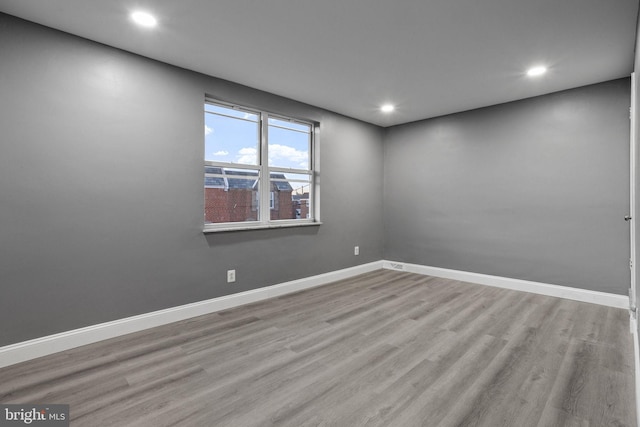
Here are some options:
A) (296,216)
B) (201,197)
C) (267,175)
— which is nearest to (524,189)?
(296,216)

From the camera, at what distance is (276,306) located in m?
3.40

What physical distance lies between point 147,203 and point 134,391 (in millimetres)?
1547

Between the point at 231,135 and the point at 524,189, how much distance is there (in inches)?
143

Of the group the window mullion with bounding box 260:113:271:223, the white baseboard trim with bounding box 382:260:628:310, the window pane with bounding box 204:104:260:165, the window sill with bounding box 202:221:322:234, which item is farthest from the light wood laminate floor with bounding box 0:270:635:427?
the window pane with bounding box 204:104:260:165

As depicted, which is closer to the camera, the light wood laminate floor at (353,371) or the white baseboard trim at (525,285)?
the light wood laminate floor at (353,371)

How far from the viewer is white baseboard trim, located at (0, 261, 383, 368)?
2.22 m

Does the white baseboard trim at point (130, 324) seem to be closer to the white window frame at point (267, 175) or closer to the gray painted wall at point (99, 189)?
the gray painted wall at point (99, 189)

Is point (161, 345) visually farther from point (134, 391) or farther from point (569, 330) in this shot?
point (569, 330)

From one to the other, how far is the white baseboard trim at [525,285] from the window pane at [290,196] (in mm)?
1981

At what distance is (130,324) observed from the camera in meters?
2.69

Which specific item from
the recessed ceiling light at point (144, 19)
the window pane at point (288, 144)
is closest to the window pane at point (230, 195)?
the window pane at point (288, 144)

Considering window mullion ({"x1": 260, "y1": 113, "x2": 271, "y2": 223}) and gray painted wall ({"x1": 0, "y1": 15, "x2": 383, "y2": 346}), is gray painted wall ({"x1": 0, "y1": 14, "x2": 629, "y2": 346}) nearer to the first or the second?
gray painted wall ({"x1": 0, "y1": 15, "x2": 383, "y2": 346})

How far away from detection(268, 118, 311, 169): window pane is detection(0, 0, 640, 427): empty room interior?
41 mm

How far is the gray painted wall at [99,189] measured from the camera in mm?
2221
